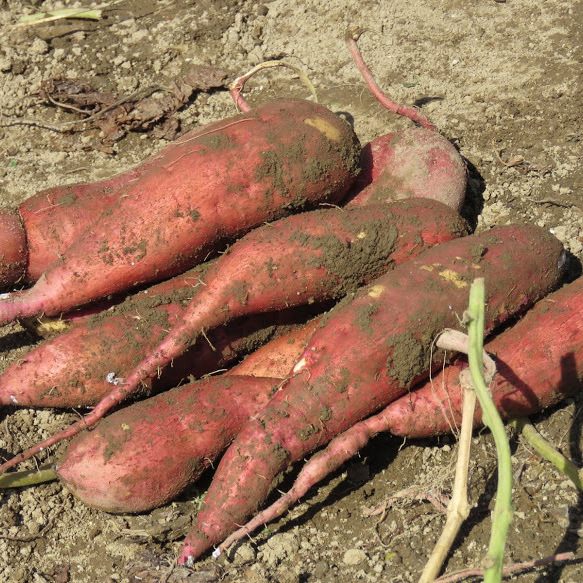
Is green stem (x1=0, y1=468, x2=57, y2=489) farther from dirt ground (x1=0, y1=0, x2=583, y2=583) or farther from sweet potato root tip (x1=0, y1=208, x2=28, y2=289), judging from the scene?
sweet potato root tip (x1=0, y1=208, x2=28, y2=289)

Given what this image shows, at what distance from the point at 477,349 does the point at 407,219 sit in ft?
2.97

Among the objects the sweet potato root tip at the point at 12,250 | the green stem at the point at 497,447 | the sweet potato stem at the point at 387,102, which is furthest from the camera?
the sweet potato stem at the point at 387,102

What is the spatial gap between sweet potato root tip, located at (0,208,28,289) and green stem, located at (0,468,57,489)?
741 mm

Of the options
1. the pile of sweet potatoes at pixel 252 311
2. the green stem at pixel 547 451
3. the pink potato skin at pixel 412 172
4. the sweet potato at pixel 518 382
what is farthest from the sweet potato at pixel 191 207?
the green stem at pixel 547 451

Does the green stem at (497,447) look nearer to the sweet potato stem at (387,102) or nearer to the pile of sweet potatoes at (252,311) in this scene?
the pile of sweet potatoes at (252,311)

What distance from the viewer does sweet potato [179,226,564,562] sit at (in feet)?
7.93

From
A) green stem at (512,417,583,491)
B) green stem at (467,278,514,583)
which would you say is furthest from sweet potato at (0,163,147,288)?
green stem at (512,417,583,491)

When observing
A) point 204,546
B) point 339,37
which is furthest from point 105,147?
point 204,546

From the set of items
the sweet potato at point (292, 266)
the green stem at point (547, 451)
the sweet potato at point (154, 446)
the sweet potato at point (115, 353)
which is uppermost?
the sweet potato at point (292, 266)

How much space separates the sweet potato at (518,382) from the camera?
253 centimetres

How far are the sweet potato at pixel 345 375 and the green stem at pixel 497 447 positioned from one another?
51 centimetres

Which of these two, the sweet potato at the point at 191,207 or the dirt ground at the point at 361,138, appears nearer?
the dirt ground at the point at 361,138

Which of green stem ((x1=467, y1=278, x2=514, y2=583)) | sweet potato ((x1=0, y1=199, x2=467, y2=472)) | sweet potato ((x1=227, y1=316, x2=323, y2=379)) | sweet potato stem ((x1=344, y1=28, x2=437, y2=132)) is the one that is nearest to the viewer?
green stem ((x1=467, y1=278, x2=514, y2=583))

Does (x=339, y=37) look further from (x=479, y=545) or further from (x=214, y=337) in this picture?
(x=479, y=545)
